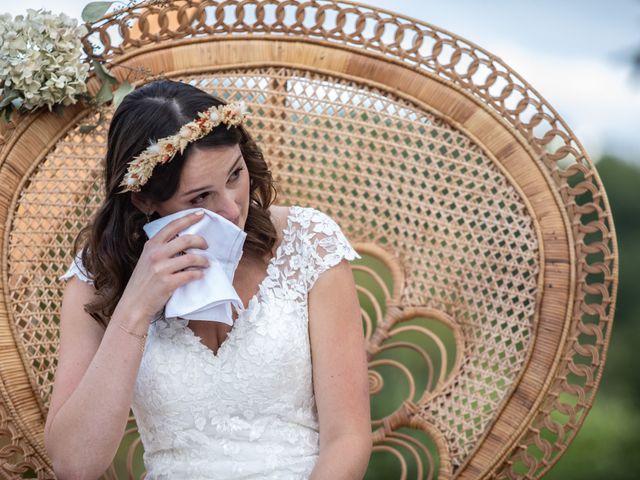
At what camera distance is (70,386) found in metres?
1.91

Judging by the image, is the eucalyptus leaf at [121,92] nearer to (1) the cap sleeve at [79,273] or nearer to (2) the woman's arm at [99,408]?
(1) the cap sleeve at [79,273]

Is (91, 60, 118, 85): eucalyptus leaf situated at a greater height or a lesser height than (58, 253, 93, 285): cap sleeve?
greater

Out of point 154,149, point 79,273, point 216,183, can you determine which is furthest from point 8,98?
point 216,183

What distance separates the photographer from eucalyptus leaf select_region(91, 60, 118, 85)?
241 cm

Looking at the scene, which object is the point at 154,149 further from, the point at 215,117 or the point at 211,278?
the point at 211,278

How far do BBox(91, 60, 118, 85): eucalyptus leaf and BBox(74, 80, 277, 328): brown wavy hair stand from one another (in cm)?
49

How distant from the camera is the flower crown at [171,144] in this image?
1784mm

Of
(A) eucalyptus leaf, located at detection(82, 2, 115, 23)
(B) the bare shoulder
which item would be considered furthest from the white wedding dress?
(A) eucalyptus leaf, located at detection(82, 2, 115, 23)

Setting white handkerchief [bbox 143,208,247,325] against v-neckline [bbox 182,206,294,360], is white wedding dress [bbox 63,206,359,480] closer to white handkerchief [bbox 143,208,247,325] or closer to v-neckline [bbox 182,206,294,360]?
v-neckline [bbox 182,206,294,360]

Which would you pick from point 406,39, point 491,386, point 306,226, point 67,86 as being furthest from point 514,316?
point 67,86

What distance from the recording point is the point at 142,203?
198cm

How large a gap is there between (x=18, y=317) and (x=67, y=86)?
0.70 metres

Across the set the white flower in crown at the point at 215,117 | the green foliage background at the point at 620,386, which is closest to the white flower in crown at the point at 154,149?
the white flower in crown at the point at 215,117

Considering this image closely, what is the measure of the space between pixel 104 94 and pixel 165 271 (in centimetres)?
82
